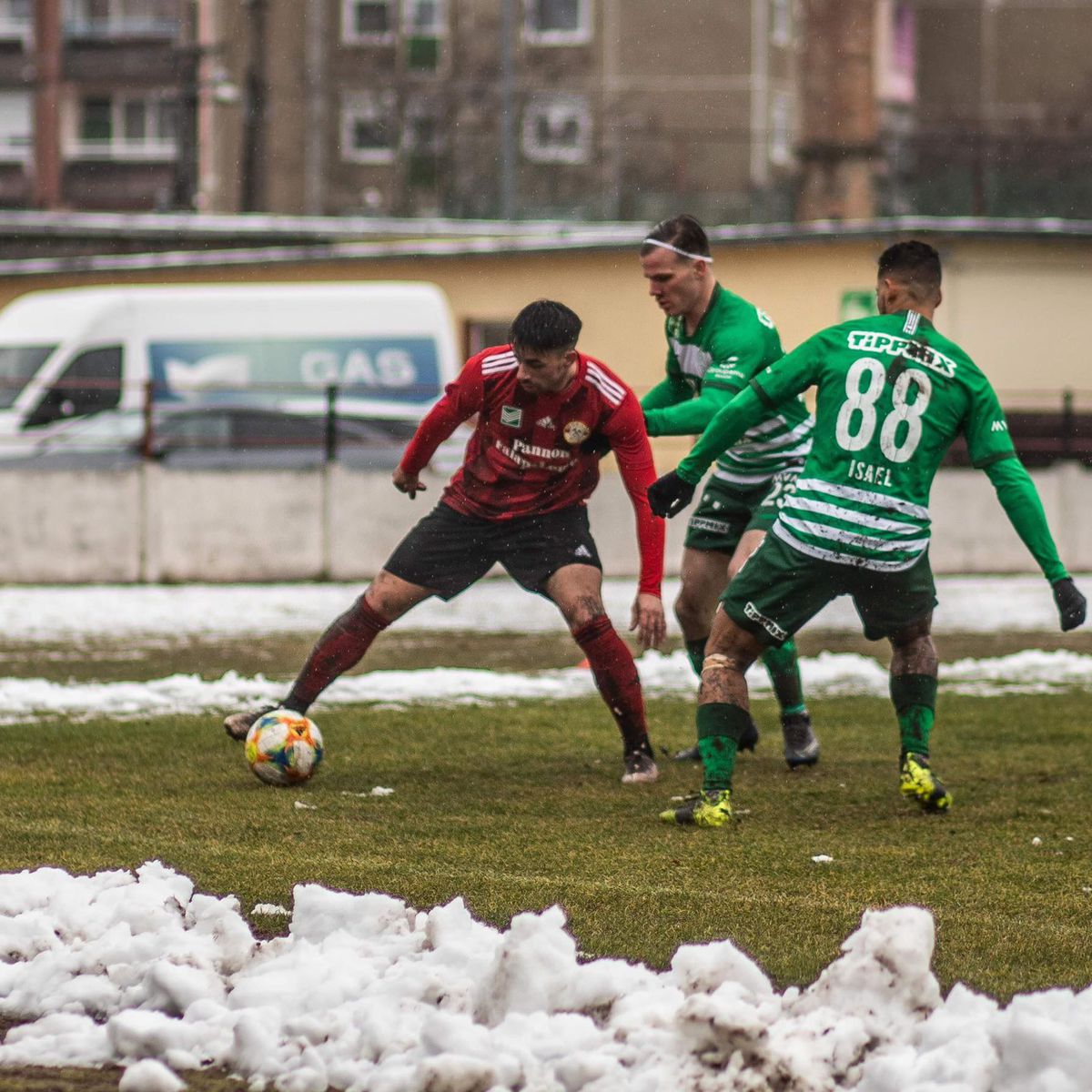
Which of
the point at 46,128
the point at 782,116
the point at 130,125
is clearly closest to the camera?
the point at 46,128

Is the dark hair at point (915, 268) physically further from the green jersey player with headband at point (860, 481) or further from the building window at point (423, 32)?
the building window at point (423, 32)

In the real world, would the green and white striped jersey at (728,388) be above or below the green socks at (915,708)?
above

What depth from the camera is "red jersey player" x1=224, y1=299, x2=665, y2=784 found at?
7.45 m

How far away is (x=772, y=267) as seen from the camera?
26.7 meters

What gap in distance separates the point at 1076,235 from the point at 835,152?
21.5ft

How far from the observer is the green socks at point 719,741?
6801mm

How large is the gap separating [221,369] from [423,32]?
106 ft

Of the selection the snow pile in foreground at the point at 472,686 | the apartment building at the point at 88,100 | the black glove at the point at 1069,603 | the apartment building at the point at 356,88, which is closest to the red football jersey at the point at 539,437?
the black glove at the point at 1069,603

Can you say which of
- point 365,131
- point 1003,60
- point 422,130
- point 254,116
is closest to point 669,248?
point 254,116

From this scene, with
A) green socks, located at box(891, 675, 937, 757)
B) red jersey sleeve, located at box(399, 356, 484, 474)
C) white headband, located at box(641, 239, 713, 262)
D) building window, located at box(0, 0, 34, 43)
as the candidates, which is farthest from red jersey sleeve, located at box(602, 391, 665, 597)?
building window, located at box(0, 0, 34, 43)

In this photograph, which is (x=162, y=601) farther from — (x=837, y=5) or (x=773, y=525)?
(x=837, y=5)

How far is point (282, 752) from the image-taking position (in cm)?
744

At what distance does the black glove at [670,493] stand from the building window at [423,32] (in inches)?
1796

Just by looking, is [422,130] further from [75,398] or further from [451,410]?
[451,410]
